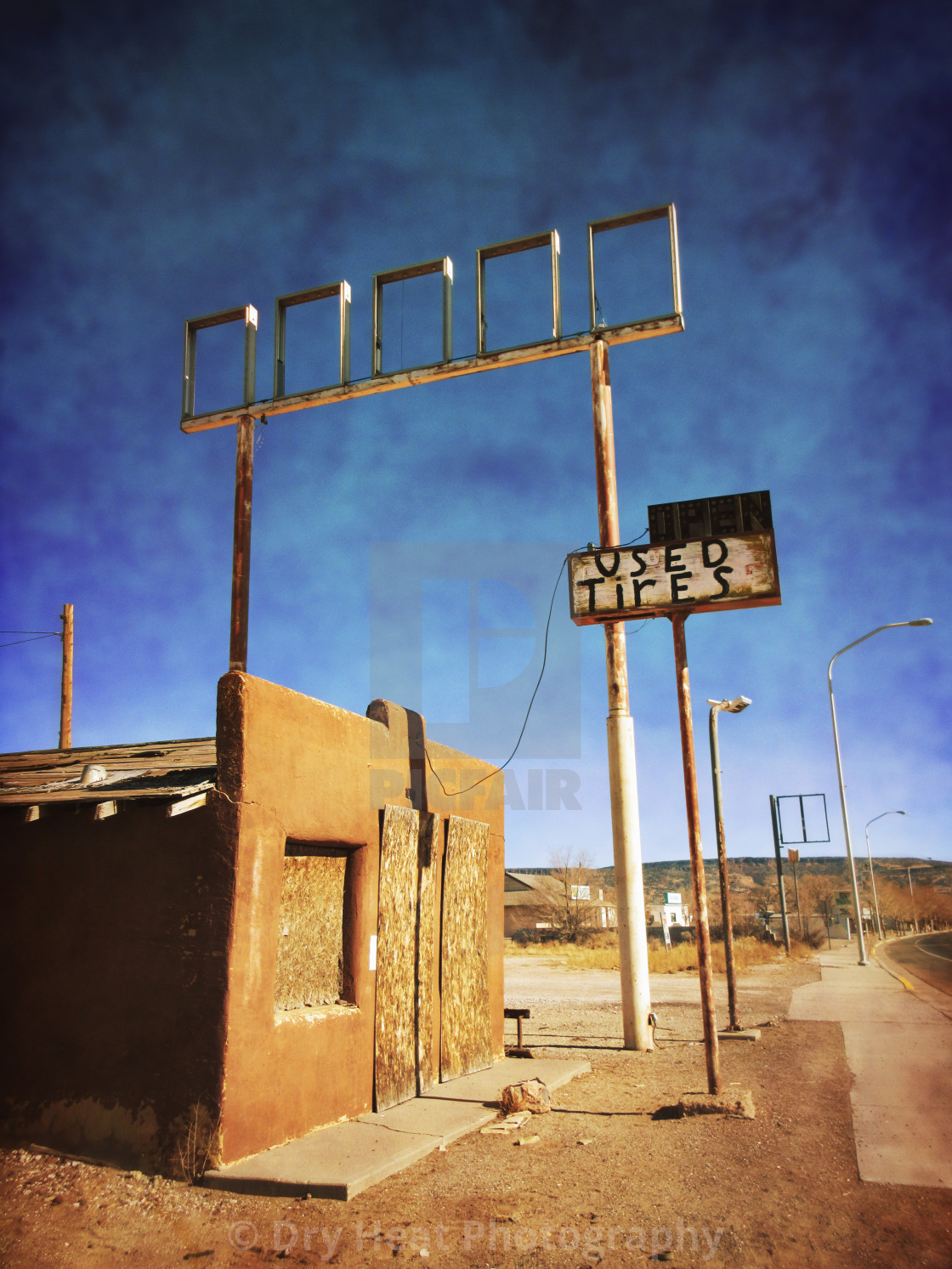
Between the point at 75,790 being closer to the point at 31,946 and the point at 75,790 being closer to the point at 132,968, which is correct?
the point at 31,946

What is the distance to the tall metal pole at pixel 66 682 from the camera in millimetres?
21594

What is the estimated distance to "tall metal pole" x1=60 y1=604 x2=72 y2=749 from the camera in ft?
70.8

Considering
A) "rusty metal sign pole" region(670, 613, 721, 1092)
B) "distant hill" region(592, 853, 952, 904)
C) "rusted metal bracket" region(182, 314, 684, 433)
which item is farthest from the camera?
"distant hill" region(592, 853, 952, 904)

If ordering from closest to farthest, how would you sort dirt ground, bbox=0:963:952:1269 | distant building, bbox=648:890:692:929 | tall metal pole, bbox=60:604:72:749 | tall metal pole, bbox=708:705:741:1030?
1. dirt ground, bbox=0:963:952:1269
2. tall metal pole, bbox=708:705:741:1030
3. tall metal pole, bbox=60:604:72:749
4. distant building, bbox=648:890:692:929

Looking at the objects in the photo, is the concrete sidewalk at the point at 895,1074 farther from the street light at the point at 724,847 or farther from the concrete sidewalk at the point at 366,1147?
the concrete sidewalk at the point at 366,1147

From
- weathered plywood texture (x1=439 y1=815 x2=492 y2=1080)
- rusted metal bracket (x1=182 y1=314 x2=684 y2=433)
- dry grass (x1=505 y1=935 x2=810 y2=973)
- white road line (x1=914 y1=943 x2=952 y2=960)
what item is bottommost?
white road line (x1=914 y1=943 x2=952 y2=960)

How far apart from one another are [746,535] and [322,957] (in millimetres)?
5658

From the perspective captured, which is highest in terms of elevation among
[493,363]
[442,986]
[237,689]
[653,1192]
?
[493,363]

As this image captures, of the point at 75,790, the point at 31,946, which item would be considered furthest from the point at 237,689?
the point at 31,946

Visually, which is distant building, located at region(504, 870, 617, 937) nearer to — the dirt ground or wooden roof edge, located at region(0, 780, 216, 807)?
the dirt ground

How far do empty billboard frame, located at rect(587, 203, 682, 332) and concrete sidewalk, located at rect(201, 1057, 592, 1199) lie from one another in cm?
946

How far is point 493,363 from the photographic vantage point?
11.5 metres

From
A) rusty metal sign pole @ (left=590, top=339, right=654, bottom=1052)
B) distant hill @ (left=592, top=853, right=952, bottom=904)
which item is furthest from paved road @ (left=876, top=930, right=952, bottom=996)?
distant hill @ (left=592, top=853, right=952, bottom=904)

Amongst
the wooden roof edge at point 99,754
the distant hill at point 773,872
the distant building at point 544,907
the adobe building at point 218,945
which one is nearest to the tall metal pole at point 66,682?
the wooden roof edge at point 99,754
